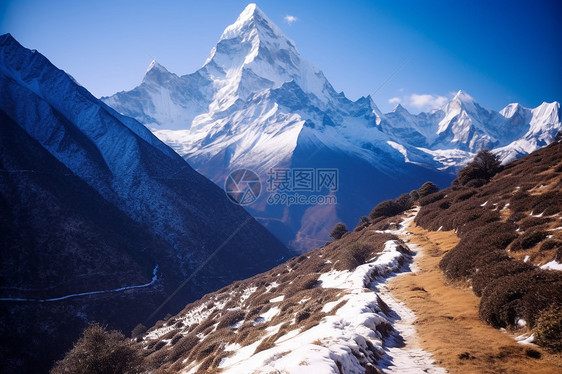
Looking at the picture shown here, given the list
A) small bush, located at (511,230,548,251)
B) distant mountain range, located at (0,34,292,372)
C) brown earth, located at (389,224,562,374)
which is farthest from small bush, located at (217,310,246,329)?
distant mountain range, located at (0,34,292,372)

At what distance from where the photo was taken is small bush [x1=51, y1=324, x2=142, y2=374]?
11.2m

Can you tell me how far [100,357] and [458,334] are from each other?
1340cm

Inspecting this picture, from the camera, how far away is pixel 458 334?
8195mm

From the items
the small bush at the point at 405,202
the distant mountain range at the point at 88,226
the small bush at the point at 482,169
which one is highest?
the small bush at the point at 482,169

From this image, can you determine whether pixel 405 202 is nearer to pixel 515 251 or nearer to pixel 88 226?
pixel 515 251

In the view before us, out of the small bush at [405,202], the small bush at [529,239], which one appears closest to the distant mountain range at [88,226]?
the small bush at [405,202]

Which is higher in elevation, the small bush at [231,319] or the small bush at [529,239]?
the small bush at [529,239]

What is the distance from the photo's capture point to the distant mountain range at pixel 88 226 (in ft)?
121

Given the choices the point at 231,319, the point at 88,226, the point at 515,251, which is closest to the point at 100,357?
the point at 231,319

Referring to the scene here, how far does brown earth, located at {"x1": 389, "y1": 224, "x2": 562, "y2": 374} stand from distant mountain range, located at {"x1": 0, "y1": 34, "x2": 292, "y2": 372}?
129ft

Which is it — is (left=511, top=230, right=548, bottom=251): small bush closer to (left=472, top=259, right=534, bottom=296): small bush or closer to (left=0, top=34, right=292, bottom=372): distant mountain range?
(left=472, top=259, right=534, bottom=296): small bush

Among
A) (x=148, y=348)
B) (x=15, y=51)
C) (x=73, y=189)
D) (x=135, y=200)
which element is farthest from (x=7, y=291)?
(x=15, y=51)

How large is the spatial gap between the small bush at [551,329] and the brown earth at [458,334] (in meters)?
0.22

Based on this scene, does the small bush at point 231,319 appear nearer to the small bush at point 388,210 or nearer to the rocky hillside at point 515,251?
the rocky hillside at point 515,251
